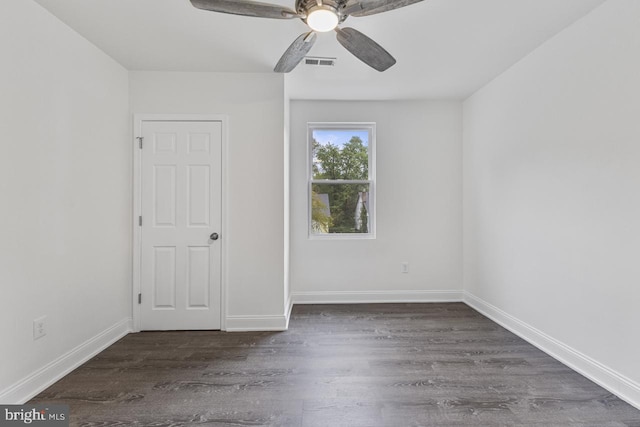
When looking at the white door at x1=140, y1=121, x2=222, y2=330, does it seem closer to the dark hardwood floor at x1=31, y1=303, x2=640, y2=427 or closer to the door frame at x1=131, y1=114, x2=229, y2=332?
the door frame at x1=131, y1=114, x2=229, y2=332

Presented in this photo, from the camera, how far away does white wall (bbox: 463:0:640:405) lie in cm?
187

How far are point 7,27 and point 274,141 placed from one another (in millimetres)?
1892

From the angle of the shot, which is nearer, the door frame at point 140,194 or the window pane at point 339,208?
the door frame at point 140,194

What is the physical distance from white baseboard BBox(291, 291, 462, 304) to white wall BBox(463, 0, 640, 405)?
0.66 m

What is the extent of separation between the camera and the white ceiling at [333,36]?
2062 millimetres

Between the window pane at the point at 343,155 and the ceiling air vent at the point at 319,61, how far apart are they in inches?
44.6

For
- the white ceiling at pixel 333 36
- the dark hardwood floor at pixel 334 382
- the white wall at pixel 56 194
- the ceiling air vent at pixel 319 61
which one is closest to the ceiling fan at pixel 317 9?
the white ceiling at pixel 333 36

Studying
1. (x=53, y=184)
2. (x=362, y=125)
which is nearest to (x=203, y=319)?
(x=53, y=184)

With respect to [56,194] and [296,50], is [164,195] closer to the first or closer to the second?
[56,194]

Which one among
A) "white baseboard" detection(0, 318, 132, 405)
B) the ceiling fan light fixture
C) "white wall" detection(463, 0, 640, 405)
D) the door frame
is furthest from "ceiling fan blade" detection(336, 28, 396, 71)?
"white baseboard" detection(0, 318, 132, 405)

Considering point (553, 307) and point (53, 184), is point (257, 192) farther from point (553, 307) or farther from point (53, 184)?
point (553, 307)

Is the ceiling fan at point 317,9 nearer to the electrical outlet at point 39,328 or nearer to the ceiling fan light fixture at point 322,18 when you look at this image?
the ceiling fan light fixture at point 322,18

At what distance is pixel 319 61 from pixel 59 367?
3152mm

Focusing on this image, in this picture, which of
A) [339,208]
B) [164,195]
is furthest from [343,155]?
[164,195]
